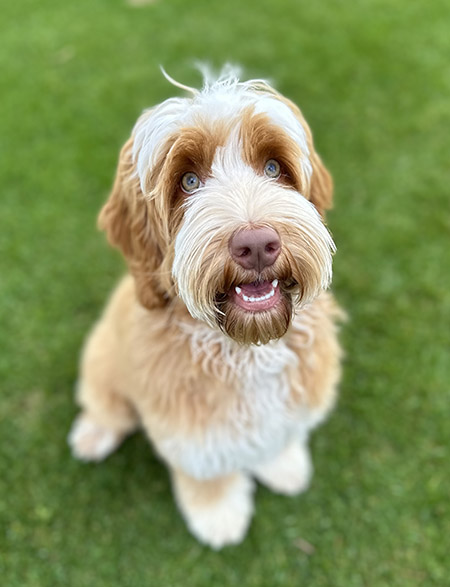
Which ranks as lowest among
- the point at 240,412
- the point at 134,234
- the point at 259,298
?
the point at 240,412

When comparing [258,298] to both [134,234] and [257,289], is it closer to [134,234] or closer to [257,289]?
[257,289]

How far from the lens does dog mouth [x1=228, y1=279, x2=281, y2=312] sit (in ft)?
4.82

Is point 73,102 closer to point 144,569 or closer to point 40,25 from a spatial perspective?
point 40,25

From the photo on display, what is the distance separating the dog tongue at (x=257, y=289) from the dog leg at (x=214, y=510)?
136cm

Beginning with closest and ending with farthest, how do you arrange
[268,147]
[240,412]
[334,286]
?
[268,147], [240,412], [334,286]

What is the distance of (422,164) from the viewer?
3.94 m

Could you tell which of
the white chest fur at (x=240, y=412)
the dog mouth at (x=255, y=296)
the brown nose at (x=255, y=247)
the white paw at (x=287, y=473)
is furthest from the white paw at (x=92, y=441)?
the brown nose at (x=255, y=247)

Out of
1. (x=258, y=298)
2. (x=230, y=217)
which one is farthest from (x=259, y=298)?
(x=230, y=217)

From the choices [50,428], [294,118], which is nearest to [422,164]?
[294,118]

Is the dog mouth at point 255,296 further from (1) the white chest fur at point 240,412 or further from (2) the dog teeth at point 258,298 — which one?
(1) the white chest fur at point 240,412

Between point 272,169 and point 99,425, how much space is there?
1.87m

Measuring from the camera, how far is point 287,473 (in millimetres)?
2680

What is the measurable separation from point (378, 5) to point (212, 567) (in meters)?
5.54

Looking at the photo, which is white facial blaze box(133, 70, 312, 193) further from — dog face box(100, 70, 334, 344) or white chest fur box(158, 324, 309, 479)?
white chest fur box(158, 324, 309, 479)
